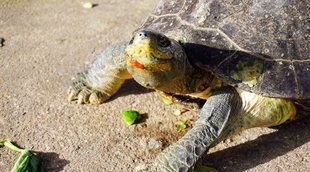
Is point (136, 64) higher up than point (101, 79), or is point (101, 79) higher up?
point (136, 64)

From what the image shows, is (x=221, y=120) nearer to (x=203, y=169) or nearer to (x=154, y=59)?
(x=203, y=169)

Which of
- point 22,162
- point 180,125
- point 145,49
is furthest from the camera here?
point 180,125

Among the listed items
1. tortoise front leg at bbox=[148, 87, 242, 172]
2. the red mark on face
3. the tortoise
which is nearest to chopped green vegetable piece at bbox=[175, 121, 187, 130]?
the tortoise

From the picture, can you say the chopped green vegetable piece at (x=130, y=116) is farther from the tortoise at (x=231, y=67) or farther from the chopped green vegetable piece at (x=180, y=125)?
the tortoise at (x=231, y=67)

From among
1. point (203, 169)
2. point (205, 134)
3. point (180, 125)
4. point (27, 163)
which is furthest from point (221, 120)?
point (27, 163)

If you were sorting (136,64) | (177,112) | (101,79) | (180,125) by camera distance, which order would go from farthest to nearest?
(101,79)
(177,112)
(180,125)
(136,64)

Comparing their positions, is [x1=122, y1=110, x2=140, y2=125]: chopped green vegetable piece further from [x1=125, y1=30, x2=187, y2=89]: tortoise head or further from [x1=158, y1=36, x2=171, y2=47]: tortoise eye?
[x1=158, y1=36, x2=171, y2=47]: tortoise eye
